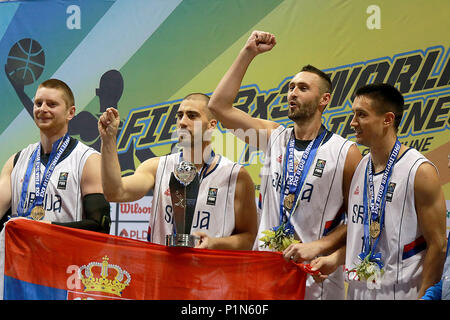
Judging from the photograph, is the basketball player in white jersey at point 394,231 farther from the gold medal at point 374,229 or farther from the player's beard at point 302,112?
the player's beard at point 302,112

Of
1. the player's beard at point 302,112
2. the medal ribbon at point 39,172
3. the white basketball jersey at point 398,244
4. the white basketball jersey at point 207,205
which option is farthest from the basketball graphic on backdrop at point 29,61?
the white basketball jersey at point 398,244

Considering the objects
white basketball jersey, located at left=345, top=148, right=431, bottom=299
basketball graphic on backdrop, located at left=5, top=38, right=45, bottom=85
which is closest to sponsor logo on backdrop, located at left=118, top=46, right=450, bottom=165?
basketball graphic on backdrop, located at left=5, top=38, right=45, bottom=85

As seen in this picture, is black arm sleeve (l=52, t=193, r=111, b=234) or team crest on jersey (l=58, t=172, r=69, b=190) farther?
team crest on jersey (l=58, t=172, r=69, b=190)

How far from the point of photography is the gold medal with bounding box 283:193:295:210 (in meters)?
3.45

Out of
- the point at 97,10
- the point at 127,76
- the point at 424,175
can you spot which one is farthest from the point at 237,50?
the point at 424,175

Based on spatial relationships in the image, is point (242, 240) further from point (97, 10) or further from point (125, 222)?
point (97, 10)

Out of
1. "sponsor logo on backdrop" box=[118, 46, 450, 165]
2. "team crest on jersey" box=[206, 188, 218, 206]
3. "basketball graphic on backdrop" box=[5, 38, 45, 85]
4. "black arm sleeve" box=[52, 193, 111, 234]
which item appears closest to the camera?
"black arm sleeve" box=[52, 193, 111, 234]

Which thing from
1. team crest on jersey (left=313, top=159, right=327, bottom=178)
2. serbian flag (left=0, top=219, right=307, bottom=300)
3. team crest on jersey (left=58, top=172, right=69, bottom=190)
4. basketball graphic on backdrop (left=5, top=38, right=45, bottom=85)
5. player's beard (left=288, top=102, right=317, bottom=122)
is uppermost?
basketball graphic on backdrop (left=5, top=38, right=45, bottom=85)

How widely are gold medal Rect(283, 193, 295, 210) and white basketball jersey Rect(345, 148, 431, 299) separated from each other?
0.40 meters

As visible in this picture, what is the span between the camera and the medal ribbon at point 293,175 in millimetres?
3441

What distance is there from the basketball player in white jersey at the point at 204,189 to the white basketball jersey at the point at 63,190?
44 centimetres

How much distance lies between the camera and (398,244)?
318 cm

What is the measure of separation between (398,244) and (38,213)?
87.4 inches

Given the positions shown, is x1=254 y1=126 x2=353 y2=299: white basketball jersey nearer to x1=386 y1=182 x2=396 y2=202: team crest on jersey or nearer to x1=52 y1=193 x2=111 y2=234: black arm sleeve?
x1=386 y1=182 x2=396 y2=202: team crest on jersey
